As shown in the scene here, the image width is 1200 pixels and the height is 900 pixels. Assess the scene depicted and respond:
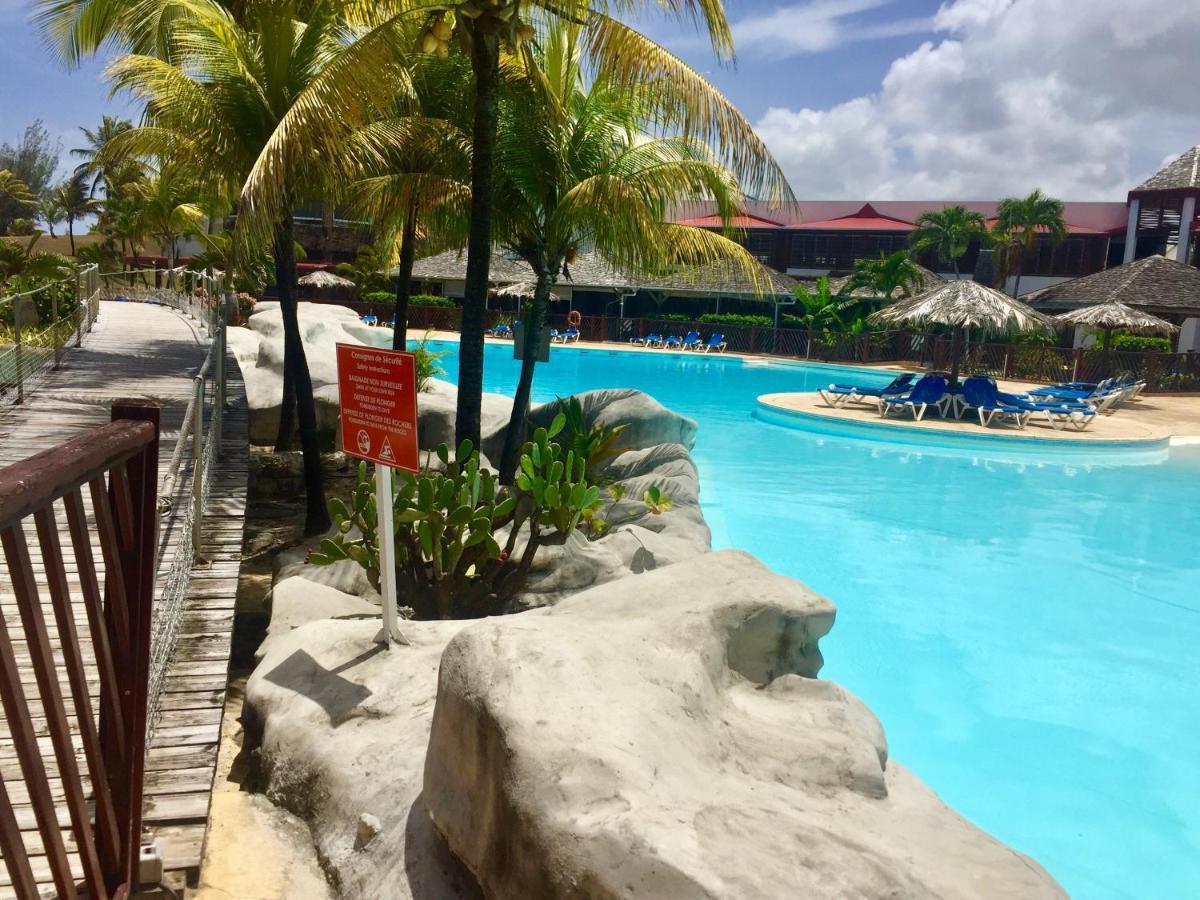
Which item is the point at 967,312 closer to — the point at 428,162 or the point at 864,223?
the point at 428,162

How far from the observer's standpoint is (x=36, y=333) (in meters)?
11.9

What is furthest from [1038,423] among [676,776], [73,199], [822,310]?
[73,199]

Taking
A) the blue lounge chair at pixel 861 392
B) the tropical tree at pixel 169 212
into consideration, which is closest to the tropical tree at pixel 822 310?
the blue lounge chair at pixel 861 392

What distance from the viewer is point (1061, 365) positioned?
26.8 m

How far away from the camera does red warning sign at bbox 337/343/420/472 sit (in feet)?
15.2

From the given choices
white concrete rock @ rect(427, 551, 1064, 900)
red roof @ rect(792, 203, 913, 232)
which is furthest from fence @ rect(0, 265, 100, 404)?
red roof @ rect(792, 203, 913, 232)

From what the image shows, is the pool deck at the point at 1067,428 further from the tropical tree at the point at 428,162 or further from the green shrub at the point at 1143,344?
the tropical tree at the point at 428,162

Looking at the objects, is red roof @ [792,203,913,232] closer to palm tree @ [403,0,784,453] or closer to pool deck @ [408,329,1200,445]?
pool deck @ [408,329,1200,445]

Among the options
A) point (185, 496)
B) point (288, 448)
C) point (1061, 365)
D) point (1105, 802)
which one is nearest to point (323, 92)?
point (185, 496)

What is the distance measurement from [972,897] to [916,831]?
57cm

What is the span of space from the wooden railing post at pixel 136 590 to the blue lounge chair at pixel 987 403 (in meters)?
17.9

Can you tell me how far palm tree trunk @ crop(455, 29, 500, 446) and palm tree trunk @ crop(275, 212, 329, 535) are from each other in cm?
151

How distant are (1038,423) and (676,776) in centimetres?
1846

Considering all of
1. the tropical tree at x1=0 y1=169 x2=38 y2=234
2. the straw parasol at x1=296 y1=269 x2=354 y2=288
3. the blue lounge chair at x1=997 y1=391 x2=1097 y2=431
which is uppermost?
the tropical tree at x1=0 y1=169 x2=38 y2=234
